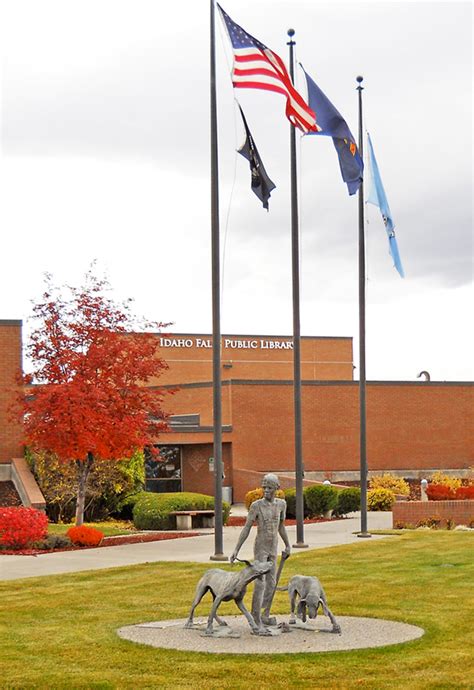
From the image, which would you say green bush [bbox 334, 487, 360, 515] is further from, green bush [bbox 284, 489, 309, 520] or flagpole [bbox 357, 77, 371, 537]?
flagpole [bbox 357, 77, 371, 537]

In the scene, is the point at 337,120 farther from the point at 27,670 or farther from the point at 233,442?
the point at 233,442

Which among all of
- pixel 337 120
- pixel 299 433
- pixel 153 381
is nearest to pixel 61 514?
pixel 299 433

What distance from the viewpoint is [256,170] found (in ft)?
80.6

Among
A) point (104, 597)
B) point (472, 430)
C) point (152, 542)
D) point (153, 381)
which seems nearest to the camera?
point (104, 597)

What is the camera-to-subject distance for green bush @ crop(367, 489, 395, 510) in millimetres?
42562

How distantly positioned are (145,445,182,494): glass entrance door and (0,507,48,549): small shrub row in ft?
79.5

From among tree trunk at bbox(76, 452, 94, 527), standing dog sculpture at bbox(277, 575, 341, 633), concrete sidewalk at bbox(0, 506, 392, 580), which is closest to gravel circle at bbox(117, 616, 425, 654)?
standing dog sculpture at bbox(277, 575, 341, 633)

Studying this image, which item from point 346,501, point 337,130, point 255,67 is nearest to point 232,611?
point 255,67

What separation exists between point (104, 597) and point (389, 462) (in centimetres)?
3811

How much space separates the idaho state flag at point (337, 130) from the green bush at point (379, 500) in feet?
58.0

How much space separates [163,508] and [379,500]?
10355 mm

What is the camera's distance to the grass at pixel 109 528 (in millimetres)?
32094

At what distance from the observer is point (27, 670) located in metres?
13.0

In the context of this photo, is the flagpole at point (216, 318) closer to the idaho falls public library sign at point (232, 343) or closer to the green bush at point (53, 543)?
the green bush at point (53, 543)
